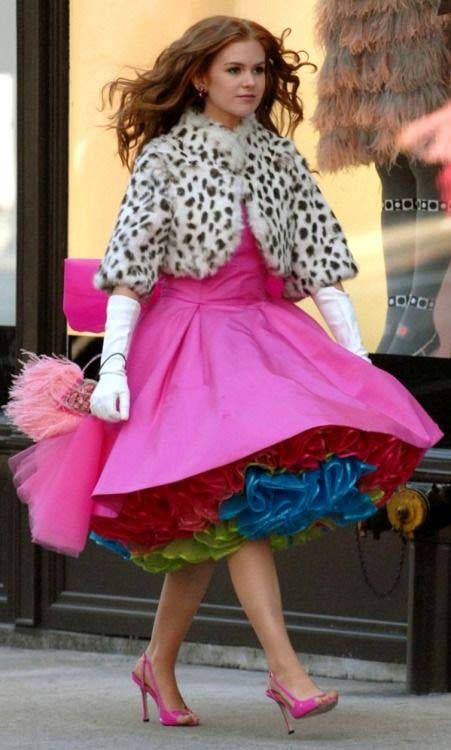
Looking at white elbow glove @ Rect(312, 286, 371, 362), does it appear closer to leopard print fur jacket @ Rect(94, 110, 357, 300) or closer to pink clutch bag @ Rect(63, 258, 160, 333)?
leopard print fur jacket @ Rect(94, 110, 357, 300)

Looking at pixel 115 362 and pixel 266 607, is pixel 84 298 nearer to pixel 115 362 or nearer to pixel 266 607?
pixel 115 362

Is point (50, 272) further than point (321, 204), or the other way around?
point (50, 272)

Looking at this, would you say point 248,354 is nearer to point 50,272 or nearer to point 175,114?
point 175,114

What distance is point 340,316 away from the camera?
5438 mm

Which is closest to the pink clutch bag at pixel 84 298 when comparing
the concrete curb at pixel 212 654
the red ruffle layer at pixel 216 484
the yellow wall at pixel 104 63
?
the red ruffle layer at pixel 216 484

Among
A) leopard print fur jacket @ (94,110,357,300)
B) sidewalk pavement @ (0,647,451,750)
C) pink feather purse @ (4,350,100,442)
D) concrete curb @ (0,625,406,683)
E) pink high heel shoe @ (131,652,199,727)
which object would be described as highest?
leopard print fur jacket @ (94,110,357,300)

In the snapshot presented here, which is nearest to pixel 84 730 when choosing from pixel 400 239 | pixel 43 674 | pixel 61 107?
pixel 43 674

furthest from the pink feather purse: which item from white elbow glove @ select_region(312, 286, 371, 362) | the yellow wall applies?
the yellow wall

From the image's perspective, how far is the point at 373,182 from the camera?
7043 millimetres

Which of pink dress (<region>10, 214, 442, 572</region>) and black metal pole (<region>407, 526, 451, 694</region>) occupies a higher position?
pink dress (<region>10, 214, 442, 572</region>)

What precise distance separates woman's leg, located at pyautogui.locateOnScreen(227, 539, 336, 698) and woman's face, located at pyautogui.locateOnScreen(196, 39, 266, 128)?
130 cm

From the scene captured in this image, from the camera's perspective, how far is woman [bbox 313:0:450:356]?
22.4 feet

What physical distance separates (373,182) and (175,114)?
1694 mm

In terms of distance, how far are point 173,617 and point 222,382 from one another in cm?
78
